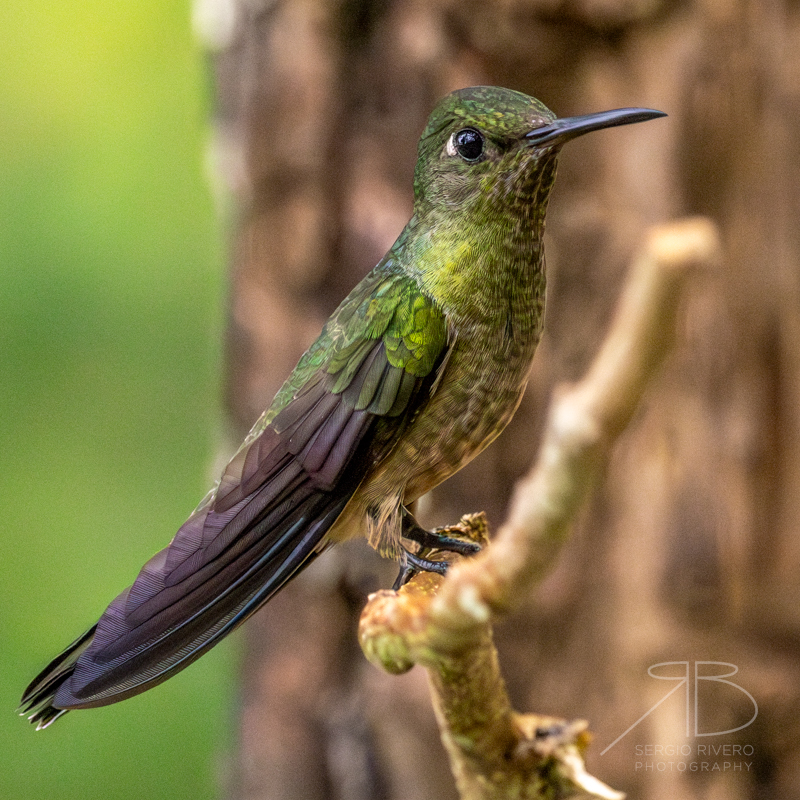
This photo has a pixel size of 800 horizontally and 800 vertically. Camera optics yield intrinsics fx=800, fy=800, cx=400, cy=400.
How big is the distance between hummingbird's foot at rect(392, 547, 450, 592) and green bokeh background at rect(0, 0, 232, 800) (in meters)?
1.50

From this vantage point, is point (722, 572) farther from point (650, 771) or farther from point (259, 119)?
point (259, 119)

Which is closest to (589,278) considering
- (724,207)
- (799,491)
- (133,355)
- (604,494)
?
(724,207)

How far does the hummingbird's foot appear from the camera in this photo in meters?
1.38

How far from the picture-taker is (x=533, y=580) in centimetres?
81

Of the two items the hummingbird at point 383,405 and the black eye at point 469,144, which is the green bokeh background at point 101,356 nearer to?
the hummingbird at point 383,405

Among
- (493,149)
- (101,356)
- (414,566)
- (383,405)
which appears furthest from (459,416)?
(101,356)

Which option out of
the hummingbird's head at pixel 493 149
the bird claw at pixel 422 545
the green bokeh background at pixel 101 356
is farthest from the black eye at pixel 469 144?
the green bokeh background at pixel 101 356

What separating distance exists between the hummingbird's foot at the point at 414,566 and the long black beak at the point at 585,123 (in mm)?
710

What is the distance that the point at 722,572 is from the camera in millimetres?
2346

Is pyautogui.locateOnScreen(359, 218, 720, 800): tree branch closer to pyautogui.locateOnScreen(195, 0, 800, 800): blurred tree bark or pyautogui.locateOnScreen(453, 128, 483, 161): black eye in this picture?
pyautogui.locateOnScreen(453, 128, 483, 161): black eye

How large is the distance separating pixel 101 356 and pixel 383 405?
2249 millimetres

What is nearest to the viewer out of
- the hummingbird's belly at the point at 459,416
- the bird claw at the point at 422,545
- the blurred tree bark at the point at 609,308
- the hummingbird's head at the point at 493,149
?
the hummingbird's head at the point at 493,149

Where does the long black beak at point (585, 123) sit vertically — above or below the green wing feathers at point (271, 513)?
above

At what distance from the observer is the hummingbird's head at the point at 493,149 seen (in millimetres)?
1168
